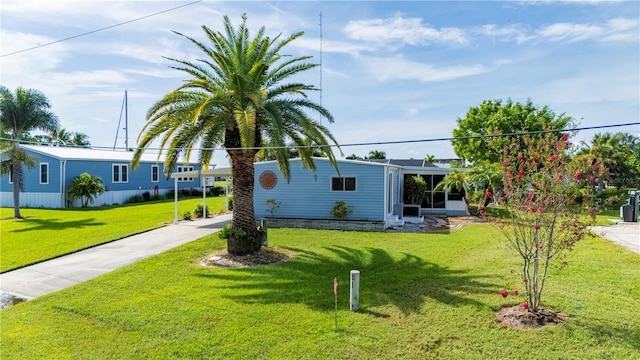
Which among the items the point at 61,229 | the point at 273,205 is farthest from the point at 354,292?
the point at 61,229

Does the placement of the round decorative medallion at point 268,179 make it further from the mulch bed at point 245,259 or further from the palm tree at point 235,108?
the mulch bed at point 245,259

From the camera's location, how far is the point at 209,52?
1054 cm

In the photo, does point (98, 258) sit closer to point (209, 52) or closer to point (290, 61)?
point (209, 52)

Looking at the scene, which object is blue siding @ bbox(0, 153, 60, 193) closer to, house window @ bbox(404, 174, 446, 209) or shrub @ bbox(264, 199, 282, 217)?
shrub @ bbox(264, 199, 282, 217)

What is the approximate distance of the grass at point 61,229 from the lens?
11.2 m

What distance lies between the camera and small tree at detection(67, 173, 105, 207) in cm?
2369

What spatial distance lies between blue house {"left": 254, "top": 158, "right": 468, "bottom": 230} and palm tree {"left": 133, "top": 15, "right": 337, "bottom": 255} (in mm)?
5179

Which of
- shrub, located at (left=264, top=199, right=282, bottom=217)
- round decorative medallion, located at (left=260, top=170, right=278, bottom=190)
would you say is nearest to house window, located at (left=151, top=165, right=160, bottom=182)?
round decorative medallion, located at (left=260, top=170, right=278, bottom=190)

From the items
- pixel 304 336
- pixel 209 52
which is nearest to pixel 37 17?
pixel 209 52

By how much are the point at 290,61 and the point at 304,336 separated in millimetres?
8238

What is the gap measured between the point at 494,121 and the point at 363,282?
2339 centimetres

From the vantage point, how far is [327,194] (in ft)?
55.3

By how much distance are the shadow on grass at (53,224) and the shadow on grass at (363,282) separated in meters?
10.9

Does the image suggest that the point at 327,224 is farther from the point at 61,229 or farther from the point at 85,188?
the point at 85,188
